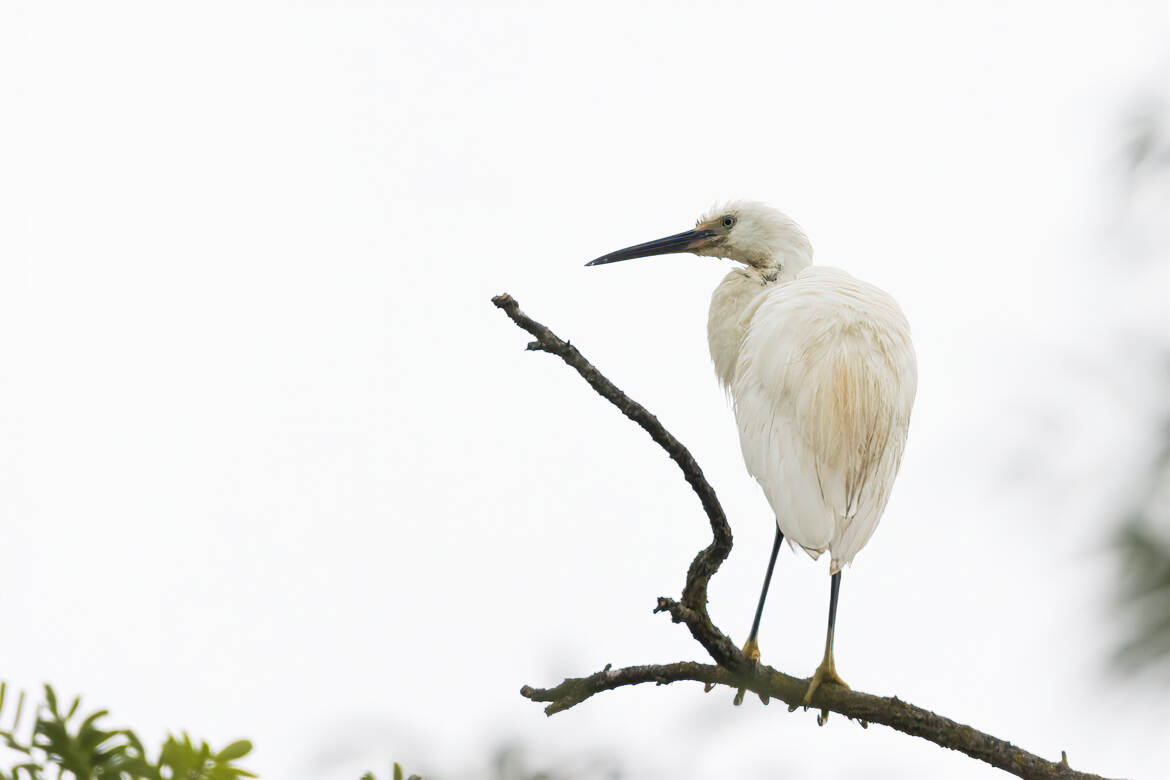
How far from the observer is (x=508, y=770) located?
2.94 feet

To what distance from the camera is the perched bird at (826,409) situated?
13.4 ft

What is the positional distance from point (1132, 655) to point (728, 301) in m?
4.32

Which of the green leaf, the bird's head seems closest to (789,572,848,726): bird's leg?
the bird's head

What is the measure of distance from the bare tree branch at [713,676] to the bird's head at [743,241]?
2.30 metres

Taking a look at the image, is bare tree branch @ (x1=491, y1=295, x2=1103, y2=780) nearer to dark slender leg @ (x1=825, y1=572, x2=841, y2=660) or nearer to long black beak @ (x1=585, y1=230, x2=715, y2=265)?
dark slender leg @ (x1=825, y1=572, x2=841, y2=660)

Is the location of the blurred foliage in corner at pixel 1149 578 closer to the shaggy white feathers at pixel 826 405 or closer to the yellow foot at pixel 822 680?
the yellow foot at pixel 822 680

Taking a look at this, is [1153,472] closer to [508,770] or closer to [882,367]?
[508,770]

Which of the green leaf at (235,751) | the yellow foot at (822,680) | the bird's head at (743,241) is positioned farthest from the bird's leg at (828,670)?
the green leaf at (235,751)

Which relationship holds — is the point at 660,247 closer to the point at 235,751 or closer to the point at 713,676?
the point at 713,676

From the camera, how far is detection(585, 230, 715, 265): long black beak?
5.73 metres

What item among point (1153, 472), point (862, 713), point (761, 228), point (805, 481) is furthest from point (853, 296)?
point (1153, 472)

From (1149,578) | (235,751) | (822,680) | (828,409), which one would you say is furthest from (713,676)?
(235,751)

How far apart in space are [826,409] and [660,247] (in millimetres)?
1925

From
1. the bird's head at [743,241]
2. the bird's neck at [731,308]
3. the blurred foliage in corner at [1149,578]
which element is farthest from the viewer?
the bird's head at [743,241]
